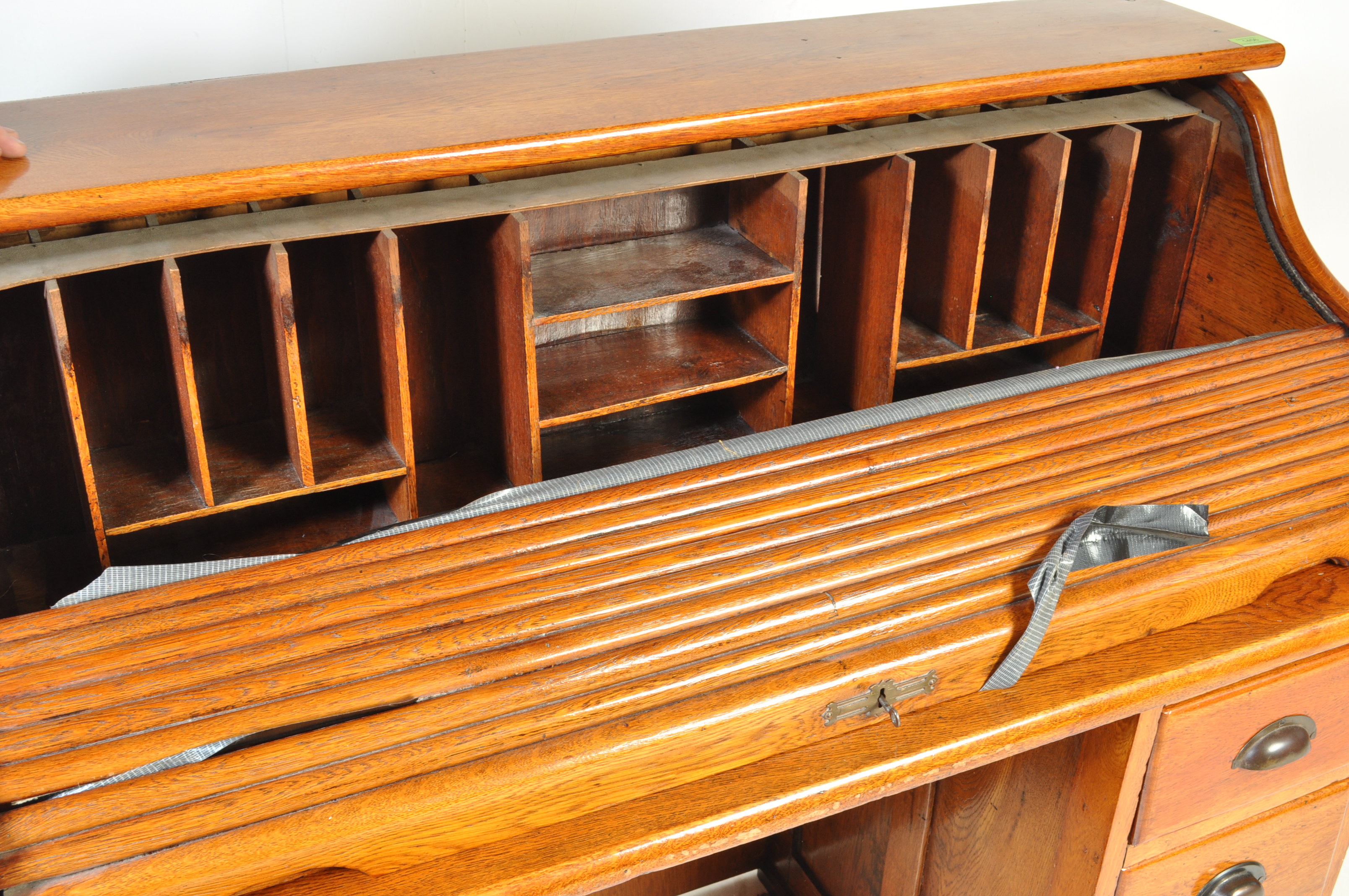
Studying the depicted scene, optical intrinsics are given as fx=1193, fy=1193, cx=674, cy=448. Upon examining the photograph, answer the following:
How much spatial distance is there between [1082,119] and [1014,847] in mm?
1078

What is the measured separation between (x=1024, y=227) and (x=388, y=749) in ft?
4.18

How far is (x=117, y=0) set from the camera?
2.01 m

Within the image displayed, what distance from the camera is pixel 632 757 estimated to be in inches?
47.3

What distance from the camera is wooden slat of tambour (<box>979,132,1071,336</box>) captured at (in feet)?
5.92

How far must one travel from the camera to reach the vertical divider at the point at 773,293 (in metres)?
1.64

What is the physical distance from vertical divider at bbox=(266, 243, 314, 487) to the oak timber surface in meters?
0.09

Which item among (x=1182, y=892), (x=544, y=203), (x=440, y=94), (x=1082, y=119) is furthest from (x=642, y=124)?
(x=1182, y=892)

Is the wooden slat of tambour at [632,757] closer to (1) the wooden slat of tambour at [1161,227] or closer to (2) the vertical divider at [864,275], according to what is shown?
(2) the vertical divider at [864,275]

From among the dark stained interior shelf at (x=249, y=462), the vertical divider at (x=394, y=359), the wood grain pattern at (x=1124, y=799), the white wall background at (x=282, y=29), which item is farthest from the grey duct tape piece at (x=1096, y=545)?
the white wall background at (x=282, y=29)

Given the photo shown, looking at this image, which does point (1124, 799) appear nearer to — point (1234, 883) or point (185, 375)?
point (1234, 883)

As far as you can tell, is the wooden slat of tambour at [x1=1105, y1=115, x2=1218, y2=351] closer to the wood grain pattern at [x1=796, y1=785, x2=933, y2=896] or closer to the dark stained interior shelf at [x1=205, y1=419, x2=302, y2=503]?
the wood grain pattern at [x1=796, y1=785, x2=933, y2=896]

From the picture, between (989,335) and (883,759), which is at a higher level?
(989,335)

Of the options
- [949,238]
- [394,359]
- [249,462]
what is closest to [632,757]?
[394,359]

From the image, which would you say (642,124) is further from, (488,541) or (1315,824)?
(1315,824)
